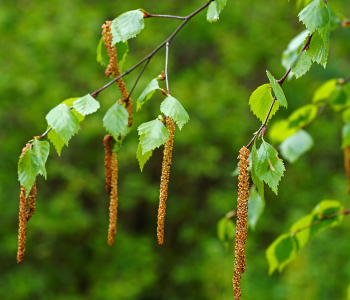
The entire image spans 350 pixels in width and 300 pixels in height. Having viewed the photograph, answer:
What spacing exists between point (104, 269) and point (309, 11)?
5769mm

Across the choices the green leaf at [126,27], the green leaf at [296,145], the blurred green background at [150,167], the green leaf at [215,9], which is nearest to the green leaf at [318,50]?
the green leaf at [215,9]

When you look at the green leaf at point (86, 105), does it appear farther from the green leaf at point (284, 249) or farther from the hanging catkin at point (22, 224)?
the green leaf at point (284, 249)

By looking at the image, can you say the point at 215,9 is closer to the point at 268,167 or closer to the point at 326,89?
the point at 268,167

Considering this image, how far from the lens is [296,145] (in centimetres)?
168

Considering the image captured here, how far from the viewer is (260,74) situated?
765cm

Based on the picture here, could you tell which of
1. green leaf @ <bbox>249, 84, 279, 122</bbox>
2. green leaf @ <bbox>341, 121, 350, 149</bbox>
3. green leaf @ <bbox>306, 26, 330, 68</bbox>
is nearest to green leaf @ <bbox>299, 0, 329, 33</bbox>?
green leaf @ <bbox>306, 26, 330, 68</bbox>

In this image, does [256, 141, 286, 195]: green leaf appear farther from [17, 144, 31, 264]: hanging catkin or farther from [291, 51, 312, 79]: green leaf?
[17, 144, 31, 264]: hanging catkin

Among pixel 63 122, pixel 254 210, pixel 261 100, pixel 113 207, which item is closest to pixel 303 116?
pixel 254 210

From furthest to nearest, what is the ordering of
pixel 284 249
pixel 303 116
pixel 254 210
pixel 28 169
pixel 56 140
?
1. pixel 303 116
2. pixel 254 210
3. pixel 284 249
4. pixel 56 140
5. pixel 28 169

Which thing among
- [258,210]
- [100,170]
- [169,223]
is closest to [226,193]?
[169,223]

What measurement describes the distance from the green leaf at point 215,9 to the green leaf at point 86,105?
312 millimetres

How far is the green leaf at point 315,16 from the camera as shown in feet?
2.28

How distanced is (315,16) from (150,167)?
5.96m

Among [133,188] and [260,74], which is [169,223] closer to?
[133,188]
